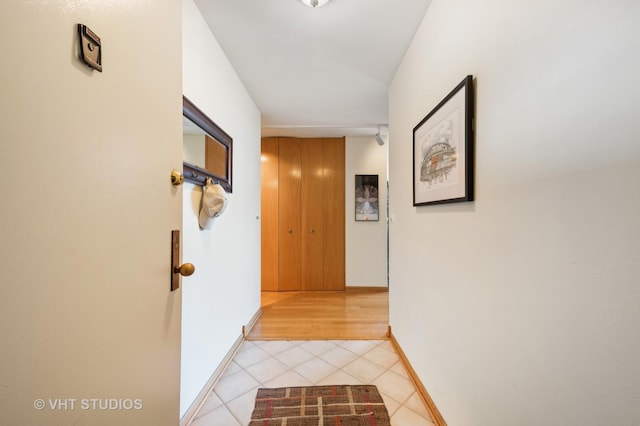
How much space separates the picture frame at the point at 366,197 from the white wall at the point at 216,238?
1867 millimetres

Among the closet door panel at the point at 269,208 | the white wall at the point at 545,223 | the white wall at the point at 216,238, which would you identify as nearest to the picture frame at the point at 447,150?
the white wall at the point at 545,223

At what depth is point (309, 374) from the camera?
184cm

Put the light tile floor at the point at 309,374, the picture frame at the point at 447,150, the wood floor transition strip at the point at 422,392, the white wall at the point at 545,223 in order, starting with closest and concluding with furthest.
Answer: the white wall at the point at 545,223 → the picture frame at the point at 447,150 → the wood floor transition strip at the point at 422,392 → the light tile floor at the point at 309,374

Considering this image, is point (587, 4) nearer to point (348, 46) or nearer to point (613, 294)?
point (613, 294)

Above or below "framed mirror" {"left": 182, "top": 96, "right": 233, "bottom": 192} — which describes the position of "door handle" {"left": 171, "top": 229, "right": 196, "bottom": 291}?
below

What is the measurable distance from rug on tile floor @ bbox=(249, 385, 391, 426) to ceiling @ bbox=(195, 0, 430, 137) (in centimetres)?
239

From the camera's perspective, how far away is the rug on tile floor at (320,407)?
1.41m

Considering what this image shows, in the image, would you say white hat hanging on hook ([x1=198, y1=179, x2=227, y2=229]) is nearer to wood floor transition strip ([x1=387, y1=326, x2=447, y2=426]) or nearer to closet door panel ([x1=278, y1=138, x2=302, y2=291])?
wood floor transition strip ([x1=387, y1=326, x2=447, y2=426])

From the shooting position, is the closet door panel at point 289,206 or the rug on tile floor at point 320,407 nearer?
the rug on tile floor at point 320,407

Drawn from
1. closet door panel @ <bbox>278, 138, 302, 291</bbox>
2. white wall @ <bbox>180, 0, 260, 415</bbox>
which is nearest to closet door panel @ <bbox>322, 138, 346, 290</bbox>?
closet door panel @ <bbox>278, 138, 302, 291</bbox>

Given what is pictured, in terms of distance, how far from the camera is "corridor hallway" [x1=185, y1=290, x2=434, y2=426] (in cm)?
151

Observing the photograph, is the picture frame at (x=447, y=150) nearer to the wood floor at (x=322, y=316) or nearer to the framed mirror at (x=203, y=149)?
the framed mirror at (x=203, y=149)

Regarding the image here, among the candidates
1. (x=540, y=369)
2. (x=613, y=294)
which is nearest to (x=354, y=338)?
(x=540, y=369)

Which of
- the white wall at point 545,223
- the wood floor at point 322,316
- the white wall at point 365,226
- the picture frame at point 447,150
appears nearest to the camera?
the white wall at point 545,223
